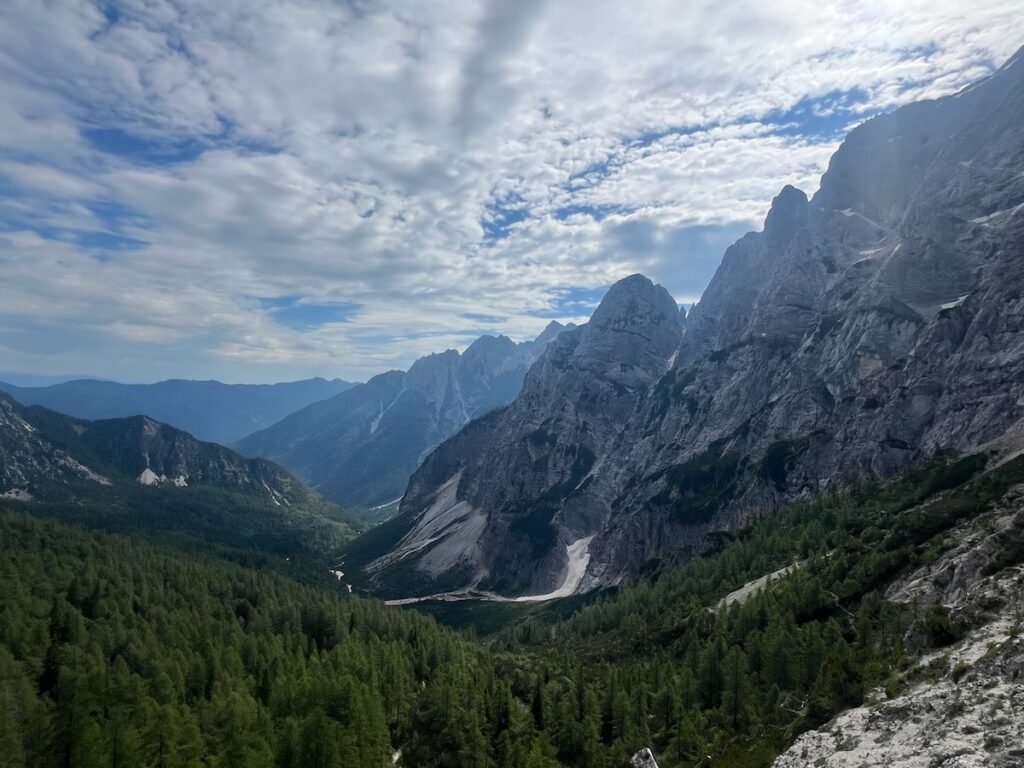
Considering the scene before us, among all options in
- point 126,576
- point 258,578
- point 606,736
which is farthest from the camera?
point 258,578

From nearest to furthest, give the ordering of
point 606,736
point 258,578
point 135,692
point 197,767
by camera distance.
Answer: point 197,767 < point 135,692 < point 606,736 < point 258,578

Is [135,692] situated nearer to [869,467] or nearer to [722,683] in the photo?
[722,683]

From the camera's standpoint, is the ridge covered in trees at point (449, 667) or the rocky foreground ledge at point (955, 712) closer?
the rocky foreground ledge at point (955, 712)

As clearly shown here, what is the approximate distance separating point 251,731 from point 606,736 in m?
51.0

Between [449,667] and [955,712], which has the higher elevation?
[955,712]

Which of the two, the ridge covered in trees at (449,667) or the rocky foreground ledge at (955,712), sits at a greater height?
the rocky foreground ledge at (955,712)

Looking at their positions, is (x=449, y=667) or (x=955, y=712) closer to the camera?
(x=955, y=712)

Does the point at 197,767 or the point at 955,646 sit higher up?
the point at 955,646

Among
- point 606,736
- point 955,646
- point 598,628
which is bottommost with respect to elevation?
point 598,628

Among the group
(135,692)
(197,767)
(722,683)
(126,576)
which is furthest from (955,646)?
(126,576)

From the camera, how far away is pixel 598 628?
173750mm

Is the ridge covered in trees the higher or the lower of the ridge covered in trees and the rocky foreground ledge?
the lower

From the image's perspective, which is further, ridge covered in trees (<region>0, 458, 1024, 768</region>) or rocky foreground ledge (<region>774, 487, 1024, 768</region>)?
ridge covered in trees (<region>0, 458, 1024, 768</region>)

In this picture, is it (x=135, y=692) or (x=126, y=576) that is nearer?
(x=135, y=692)
